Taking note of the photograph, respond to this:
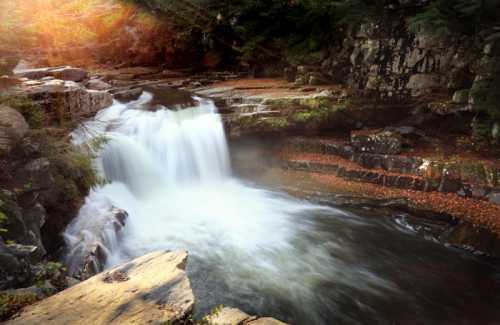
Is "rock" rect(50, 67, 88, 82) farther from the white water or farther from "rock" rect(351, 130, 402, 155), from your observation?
"rock" rect(351, 130, 402, 155)

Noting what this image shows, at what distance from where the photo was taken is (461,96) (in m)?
10.2

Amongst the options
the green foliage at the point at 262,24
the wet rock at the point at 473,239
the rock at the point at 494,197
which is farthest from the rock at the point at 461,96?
the green foliage at the point at 262,24

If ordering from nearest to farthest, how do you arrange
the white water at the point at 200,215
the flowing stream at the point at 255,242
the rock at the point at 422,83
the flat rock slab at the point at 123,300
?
the flat rock slab at the point at 123,300 < the flowing stream at the point at 255,242 < the white water at the point at 200,215 < the rock at the point at 422,83

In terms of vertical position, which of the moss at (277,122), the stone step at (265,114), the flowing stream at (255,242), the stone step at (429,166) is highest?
the stone step at (265,114)

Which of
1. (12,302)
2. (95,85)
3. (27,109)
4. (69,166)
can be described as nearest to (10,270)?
(12,302)

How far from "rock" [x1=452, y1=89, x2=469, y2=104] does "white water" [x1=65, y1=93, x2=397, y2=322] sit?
480 centimetres

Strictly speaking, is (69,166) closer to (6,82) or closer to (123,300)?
(6,82)

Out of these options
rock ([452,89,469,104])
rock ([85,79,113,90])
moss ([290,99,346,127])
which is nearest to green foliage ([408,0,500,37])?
rock ([452,89,469,104])

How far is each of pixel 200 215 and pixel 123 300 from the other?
5.85 meters

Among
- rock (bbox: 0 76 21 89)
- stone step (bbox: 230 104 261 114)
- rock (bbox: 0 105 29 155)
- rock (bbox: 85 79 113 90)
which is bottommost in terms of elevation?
stone step (bbox: 230 104 261 114)

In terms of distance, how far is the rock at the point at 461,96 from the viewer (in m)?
10.1

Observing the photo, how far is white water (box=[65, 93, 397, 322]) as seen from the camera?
675 cm

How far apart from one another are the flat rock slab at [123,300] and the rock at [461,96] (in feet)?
31.6

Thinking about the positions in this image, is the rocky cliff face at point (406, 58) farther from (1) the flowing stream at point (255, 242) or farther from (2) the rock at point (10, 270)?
(2) the rock at point (10, 270)
